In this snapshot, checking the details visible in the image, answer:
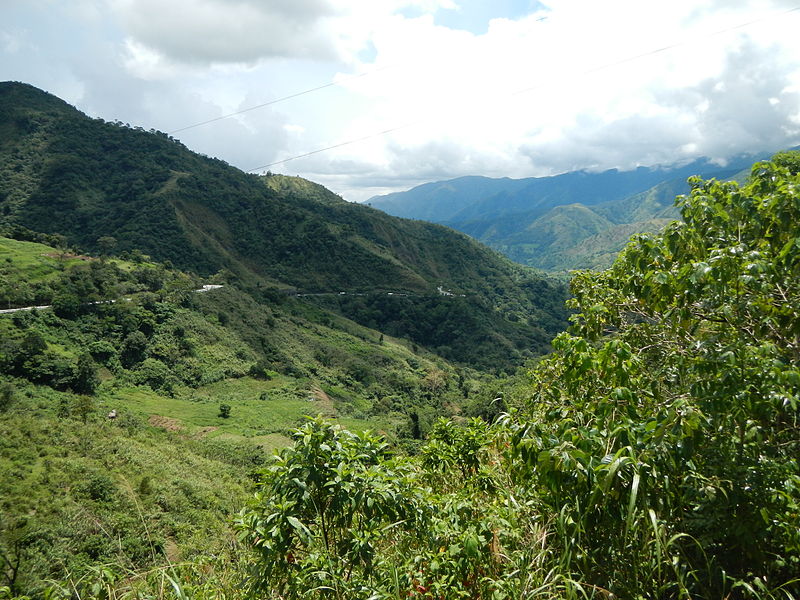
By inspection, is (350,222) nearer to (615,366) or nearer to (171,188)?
(171,188)

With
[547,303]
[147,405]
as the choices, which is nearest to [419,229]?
[547,303]

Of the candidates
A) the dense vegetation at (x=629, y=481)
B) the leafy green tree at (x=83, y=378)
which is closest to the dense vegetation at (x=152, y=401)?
the leafy green tree at (x=83, y=378)

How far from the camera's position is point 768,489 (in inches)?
102

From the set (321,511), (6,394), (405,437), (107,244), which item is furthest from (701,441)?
(107,244)

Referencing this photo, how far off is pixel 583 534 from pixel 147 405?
40.8 m

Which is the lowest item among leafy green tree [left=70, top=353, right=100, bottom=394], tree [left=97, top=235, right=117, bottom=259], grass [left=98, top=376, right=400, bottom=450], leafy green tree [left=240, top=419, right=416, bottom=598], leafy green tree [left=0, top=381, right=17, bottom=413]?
grass [left=98, top=376, right=400, bottom=450]

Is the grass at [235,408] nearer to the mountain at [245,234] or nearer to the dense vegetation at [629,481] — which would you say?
the dense vegetation at [629,481]

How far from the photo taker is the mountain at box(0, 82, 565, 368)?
285ft

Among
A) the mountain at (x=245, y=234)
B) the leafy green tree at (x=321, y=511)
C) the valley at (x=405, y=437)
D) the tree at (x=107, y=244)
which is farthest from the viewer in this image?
the mountain at (x=245, y=234)

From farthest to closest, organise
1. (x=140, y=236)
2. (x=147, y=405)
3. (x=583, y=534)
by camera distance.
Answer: (x=140, y=236), (x=147, y=405), (x=583, y=534)

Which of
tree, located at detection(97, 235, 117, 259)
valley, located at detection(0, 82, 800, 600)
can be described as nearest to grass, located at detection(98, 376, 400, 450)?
valley, located at detection(0, 82, 800, 600)

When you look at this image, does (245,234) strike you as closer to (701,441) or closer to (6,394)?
(6,394)

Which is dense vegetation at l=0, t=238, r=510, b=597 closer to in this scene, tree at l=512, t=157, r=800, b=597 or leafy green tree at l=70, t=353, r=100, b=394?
leafy green tree at l=70, t=353, r=100, b=394

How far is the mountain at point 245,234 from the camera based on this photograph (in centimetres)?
8700
